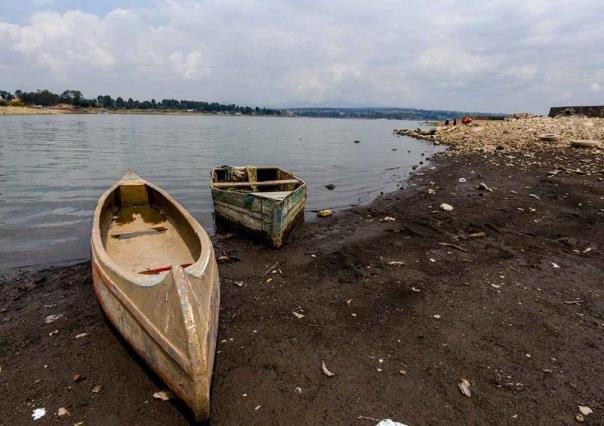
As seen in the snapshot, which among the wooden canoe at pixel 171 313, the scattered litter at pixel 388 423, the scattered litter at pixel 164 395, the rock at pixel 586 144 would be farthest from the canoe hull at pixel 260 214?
the rock at pixel 586 144

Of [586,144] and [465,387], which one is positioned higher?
[586,144]

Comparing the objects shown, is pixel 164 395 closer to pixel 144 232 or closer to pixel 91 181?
pixel 144 232

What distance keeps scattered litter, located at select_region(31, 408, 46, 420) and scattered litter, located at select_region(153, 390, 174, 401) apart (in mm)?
1200

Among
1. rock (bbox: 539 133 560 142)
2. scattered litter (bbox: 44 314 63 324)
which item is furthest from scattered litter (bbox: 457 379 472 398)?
rock (bbox: 539 133 560 142)

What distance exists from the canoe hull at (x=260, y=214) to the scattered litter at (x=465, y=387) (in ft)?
17.8

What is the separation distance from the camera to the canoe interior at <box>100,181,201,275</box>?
744cm

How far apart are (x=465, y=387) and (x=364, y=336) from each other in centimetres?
152

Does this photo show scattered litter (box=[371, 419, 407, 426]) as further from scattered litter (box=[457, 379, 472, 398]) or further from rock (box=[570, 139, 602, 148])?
rock (box=[570, 139, 602, 148])

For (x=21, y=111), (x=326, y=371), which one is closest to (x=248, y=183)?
(x=326, y=371)

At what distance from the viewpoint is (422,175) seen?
20.5 metres

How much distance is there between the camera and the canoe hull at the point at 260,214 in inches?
353

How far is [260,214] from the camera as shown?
30.3 feet

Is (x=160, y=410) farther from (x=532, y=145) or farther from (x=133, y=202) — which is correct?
(x=532, y=145)

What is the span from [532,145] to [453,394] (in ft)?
86.7
